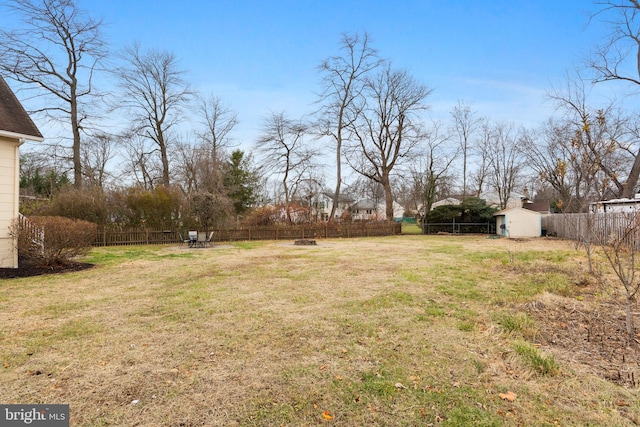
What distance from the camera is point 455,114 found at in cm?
3588

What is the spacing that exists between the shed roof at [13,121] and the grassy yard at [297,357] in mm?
4413

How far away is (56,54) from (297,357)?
79.2ft

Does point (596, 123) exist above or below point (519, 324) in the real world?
above

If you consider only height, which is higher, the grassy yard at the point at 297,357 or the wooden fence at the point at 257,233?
the wooden fence at the point at 257,233

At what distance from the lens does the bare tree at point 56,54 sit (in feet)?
56.6

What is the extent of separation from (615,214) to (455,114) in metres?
Answer: 24.8

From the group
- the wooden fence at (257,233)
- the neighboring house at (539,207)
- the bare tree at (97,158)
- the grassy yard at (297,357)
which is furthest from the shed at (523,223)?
the bare tree at (97,158)

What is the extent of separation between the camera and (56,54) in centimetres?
1873

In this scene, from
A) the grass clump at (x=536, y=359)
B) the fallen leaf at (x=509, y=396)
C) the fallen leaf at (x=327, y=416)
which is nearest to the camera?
the fallen leaf at (x=327, y=416)

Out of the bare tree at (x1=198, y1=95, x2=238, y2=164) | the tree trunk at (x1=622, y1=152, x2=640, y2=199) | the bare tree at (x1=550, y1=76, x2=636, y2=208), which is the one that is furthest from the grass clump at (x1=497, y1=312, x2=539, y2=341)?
the bare tree at (x1=198, y1=95, x2=238, y2=164)

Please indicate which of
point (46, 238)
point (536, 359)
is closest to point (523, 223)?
point (536, 359)

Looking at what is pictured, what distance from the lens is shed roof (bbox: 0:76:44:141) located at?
863cm

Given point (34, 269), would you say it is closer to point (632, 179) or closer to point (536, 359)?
point (536, 359)

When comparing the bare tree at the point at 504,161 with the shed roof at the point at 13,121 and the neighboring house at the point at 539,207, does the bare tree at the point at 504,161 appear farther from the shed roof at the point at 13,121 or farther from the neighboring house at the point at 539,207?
the shed roof at the point at 13,121
